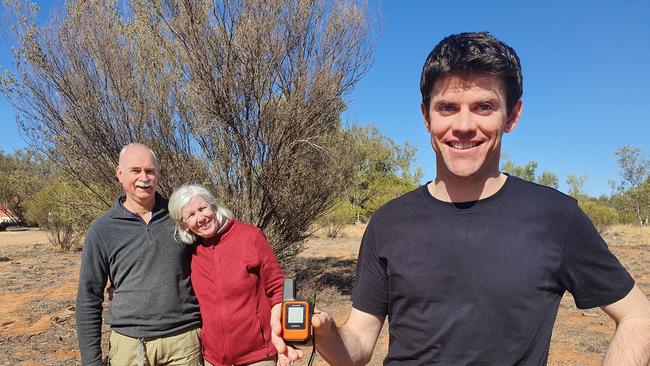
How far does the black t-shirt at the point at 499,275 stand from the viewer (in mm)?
1344

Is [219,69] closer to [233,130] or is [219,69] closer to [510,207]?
[233,130]

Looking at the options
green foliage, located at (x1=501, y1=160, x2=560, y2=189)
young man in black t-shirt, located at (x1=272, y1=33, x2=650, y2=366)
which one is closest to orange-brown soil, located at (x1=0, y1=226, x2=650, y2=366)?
young man in black t-shirt, located at (x1=272, y1=33, x2=650, y2=366)

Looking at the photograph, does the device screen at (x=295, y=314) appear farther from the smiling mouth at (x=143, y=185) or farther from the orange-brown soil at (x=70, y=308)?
the orange-brown soil at (x=70, y=308)

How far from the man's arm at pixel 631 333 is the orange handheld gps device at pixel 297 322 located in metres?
0.87

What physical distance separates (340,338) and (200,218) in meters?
1.39

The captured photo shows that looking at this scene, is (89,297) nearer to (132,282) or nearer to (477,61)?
(132,282)

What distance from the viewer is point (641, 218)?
31047mm

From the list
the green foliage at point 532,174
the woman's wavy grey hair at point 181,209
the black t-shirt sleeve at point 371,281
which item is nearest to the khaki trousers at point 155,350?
the woman's wavy grey hair at point 181,209

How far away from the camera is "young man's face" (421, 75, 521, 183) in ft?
4.68

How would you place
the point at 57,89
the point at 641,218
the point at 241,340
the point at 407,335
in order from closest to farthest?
the point at 407,335, the point at 241,340, the point at 57,89, the point at 641,218

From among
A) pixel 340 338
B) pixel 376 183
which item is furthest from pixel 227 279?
→ pixel 376 183

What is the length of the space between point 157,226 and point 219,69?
13.9ft

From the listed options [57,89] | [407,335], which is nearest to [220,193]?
[57,89]

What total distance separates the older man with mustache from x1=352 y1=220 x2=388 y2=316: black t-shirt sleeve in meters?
1.44
